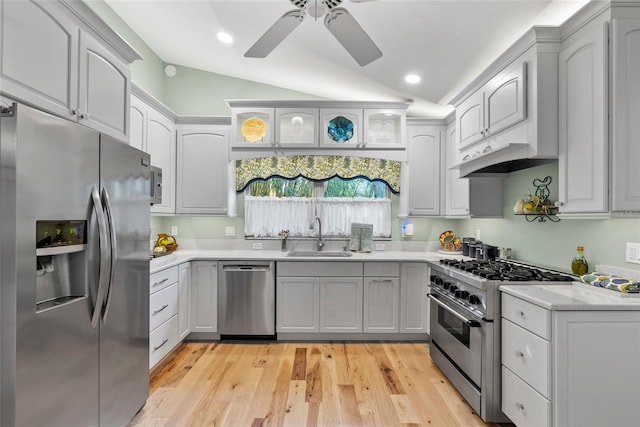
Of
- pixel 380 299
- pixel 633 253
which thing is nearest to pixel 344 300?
pixel 380 299

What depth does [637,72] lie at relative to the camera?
5.43 ft

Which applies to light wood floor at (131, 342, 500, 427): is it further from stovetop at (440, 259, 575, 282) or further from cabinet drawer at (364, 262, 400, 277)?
stovetop at (440, 259, 575, 282)

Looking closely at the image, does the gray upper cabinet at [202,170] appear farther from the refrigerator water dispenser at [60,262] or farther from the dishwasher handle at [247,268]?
the refrigerator water dispenser at [60,262]

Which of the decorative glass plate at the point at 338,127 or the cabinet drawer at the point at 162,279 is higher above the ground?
the decorative glass plate at the point at 338,127

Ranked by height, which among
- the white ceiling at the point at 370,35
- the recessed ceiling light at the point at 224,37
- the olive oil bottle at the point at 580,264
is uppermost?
the recessed ceiling light at the point at 224,37

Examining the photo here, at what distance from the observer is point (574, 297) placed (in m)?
1.70

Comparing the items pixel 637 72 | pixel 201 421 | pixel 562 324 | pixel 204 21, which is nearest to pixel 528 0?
pixel 637 72

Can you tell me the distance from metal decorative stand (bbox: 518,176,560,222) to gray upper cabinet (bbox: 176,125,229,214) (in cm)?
292

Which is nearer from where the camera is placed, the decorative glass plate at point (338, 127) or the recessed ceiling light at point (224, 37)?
the recessed ceiling light at point (224, 37)

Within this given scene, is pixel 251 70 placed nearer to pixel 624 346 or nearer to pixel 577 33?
pixel 577 33

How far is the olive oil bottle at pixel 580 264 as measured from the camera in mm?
2109

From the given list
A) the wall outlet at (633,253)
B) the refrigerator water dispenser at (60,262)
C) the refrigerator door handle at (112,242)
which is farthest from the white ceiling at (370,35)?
the refrigerator water dispenser at (60,262)

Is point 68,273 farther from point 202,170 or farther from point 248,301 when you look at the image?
point 202,170

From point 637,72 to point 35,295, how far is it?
115 inches
